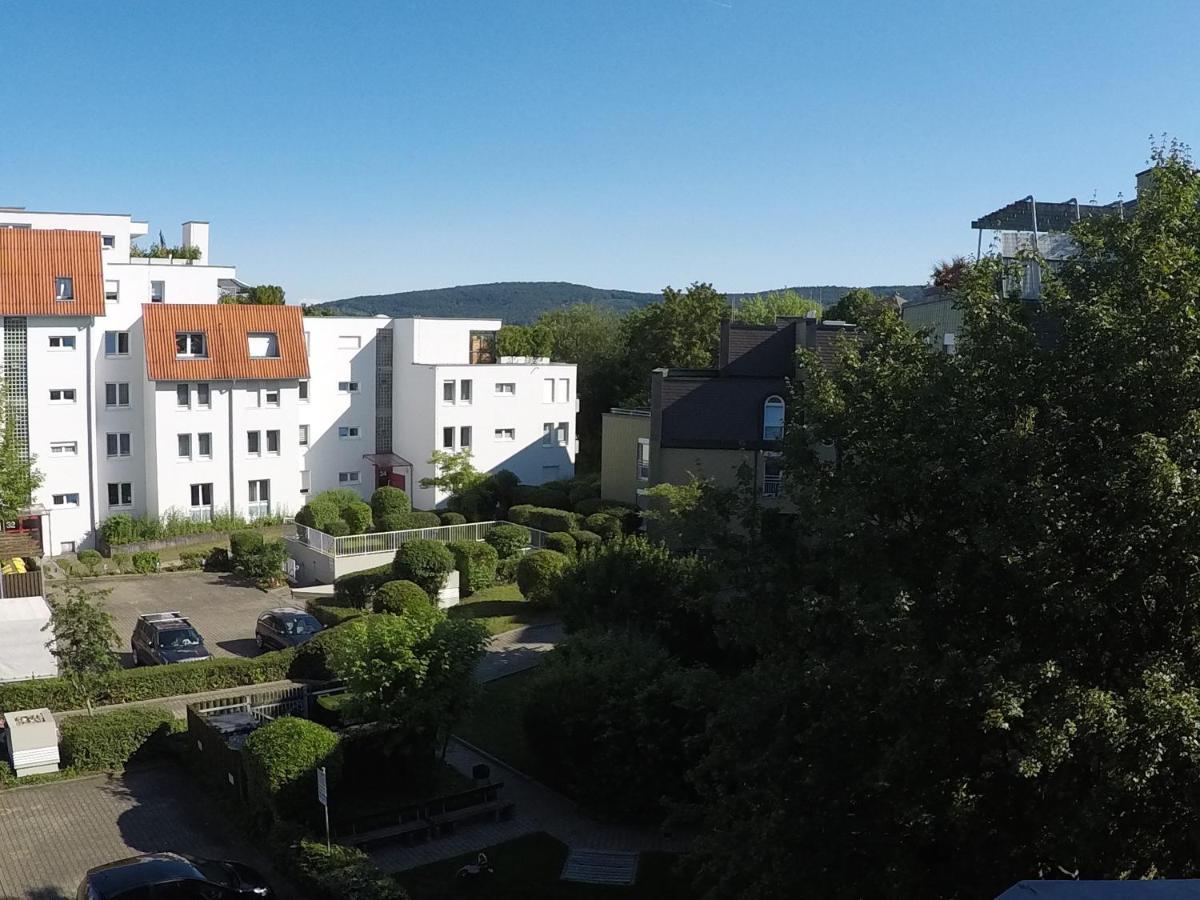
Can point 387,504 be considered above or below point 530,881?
above

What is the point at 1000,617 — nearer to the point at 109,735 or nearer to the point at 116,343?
the point at 109,735

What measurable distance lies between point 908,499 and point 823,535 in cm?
105

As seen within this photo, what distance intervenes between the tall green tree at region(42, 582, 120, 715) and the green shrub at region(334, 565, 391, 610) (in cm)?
899

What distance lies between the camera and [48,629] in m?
25.2

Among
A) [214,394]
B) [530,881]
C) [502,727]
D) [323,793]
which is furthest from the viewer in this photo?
[214,394]

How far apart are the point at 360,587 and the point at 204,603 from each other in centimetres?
655

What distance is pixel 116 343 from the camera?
44.4 meters

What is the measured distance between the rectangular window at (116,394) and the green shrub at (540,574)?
20746mm

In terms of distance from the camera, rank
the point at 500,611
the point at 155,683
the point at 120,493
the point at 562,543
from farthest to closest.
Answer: the point at 120,493 < the point at 562,543 < the point at 500,611 < the point at 155,683

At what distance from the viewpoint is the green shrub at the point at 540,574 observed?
33.0 metres

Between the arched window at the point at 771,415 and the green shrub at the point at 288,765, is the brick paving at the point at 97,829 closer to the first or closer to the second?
the green shrub at the point at 288,765

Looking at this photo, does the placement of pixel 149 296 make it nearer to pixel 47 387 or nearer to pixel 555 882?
pixel 47 387

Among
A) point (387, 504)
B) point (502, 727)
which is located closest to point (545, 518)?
point (387, 504)

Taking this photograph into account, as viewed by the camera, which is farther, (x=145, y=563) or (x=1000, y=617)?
(x=145, y=563)
